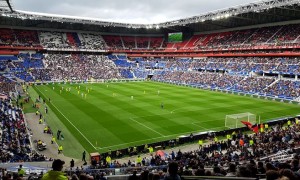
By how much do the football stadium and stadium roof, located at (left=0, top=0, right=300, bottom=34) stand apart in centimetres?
34

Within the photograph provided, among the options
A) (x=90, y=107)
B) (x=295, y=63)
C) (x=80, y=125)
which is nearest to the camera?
(x=80, y=125)

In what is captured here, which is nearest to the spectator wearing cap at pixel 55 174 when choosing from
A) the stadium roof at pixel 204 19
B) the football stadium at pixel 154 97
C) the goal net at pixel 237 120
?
the football stadium at pixel 154 97

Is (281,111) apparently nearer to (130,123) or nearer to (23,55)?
(130,123)

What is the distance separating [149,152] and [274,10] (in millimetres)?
51307

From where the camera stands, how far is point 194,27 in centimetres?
9438

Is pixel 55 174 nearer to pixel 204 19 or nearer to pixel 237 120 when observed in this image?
pixel 237 120

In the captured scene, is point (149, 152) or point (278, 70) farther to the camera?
point (278, 70)

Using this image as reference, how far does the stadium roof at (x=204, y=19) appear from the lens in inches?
2305

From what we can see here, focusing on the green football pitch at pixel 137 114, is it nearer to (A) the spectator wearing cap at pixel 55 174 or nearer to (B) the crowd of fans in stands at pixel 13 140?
(B) the crowd of fans in stands at pixel 13 140

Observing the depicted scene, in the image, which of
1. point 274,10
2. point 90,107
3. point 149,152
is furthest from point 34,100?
point 274,10

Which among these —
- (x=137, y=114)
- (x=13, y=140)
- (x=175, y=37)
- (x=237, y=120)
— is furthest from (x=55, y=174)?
(x=175, y=37)

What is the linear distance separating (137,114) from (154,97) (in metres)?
13.7

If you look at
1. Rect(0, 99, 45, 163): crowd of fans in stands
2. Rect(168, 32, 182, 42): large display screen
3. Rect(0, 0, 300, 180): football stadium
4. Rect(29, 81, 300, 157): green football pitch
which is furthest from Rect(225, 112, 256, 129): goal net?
Rect(168, 32, 182, 42): large display screen

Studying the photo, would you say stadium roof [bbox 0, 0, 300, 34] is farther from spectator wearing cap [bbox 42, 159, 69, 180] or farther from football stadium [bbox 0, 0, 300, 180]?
spectator wearing cap [bbox 42, 159, 69, 180]
